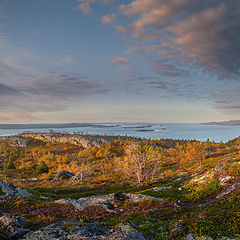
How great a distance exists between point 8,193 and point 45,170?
64.8m

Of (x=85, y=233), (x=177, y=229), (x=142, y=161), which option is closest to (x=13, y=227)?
(x=85, y=233)

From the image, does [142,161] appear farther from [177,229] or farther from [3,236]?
[3,236]

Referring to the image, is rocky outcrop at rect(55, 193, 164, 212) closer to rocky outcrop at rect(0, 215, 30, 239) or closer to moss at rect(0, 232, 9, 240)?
rocky outcrop at rect(0, 215, 30, 239)

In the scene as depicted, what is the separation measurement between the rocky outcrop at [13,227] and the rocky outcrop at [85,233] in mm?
1007

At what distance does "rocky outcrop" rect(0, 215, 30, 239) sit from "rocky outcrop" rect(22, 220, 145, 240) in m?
1.01

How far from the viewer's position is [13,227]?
1010cm

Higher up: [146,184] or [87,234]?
[87,234]

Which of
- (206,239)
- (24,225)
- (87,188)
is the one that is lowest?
(87,188)

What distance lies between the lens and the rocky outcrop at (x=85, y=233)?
27.8 ft

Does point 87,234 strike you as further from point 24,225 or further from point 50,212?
point 50,212

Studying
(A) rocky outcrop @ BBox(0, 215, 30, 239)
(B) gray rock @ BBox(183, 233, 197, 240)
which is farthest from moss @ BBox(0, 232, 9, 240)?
(B) gray rock @ BBox(183, 233, 197, 240)

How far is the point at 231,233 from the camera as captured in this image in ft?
26.4

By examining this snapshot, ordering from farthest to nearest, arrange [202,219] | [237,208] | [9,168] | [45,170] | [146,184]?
[9,168] < [45,170] < [146,184] < [237,208] < [202,219]

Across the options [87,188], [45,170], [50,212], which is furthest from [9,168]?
[50,212]
